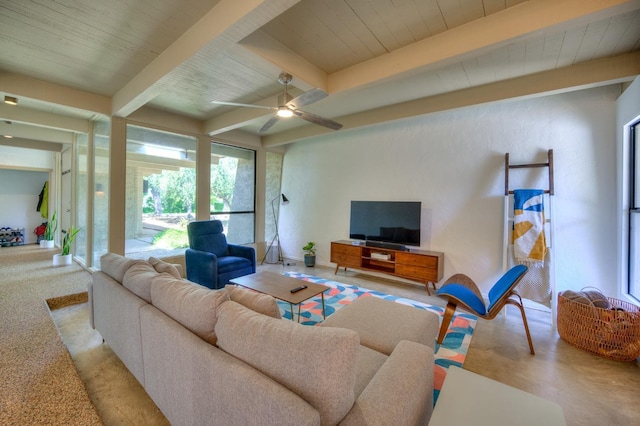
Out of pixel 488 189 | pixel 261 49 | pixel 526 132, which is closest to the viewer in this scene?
pixel 261 49

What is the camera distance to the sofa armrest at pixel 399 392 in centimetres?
92

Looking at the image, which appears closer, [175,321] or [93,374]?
[175,321]

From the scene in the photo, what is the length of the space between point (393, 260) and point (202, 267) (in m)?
A: 2.80

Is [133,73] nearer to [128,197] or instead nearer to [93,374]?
[128,197]

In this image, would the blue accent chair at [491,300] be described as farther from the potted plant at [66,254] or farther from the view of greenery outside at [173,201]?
the potted plant at [66,254]

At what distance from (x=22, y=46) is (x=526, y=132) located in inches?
213

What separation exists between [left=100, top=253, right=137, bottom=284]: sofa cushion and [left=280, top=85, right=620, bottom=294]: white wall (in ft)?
11.6

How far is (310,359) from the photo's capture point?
889mm

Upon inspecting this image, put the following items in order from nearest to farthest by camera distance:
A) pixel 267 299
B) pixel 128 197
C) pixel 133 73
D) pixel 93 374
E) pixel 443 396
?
pixel 443 396 → pixel 267 299 → pixel 93 374 → pixel 133 73 → pixel 128 197

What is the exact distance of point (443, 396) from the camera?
1180mm

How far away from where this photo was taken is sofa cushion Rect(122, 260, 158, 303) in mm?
1684

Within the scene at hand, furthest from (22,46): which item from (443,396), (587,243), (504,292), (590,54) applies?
(587,243)

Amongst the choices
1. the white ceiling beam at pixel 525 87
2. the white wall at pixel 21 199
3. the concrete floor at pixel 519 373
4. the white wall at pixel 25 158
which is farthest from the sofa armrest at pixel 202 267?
the white wall at pixel 21 199

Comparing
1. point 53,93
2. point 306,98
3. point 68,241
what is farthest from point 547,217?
point 68,241
